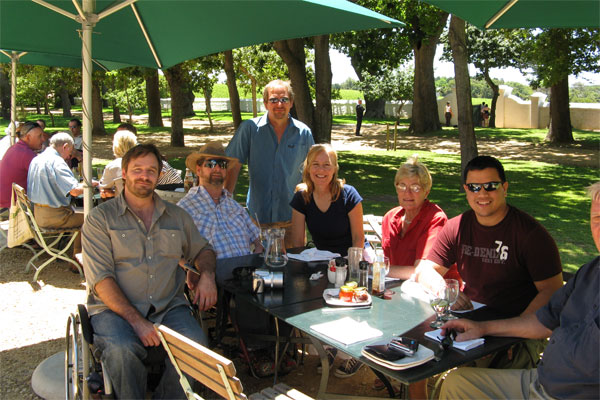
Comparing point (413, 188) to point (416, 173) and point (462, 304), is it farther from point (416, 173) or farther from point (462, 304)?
point (462, 304)

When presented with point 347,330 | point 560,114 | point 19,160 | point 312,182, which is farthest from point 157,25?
point 560,114

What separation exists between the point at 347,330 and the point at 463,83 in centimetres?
875

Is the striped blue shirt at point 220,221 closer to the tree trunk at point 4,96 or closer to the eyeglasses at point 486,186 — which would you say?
the eyeglasses at point 486,186

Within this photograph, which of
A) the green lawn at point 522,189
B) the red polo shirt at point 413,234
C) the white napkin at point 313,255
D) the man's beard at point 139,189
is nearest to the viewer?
the man's beard at point 139,189

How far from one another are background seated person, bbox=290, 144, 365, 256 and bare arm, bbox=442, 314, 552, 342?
1.76 meters

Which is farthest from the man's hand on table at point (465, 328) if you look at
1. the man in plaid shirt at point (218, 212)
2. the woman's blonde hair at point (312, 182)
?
the man in plaid shirt at point (218, 212)

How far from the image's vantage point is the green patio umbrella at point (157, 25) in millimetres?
3730

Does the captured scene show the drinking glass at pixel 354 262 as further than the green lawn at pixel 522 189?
No

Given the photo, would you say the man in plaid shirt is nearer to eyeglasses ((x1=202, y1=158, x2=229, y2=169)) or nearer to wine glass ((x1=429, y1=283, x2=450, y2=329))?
eyeglasses ((x1=202, y1=158, x2=229, y2=169))

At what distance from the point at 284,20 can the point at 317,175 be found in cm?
123

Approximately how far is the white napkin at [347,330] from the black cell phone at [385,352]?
0.14m

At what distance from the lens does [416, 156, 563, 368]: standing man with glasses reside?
9.77ft

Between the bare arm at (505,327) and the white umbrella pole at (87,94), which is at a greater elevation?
the white umbrella pole at (87,94)

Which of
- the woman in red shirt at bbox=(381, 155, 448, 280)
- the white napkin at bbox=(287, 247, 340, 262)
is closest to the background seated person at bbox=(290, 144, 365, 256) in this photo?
the white napkin at bbox=(287, 247, 340, 262)
